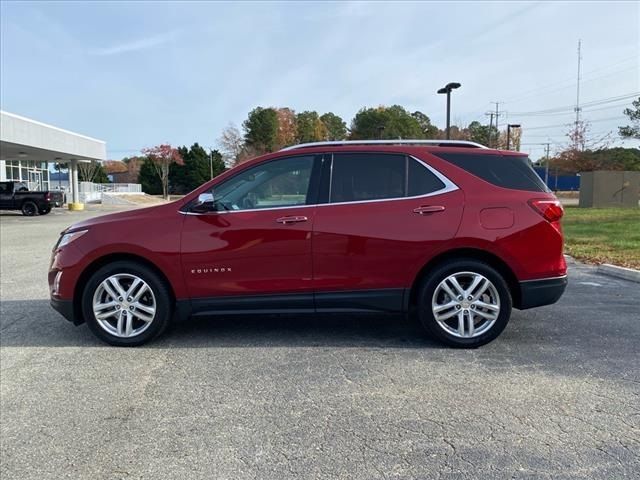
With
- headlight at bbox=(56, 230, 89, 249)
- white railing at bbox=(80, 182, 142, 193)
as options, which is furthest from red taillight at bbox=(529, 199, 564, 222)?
white railing at bbox=(80, 182, 142, 193)

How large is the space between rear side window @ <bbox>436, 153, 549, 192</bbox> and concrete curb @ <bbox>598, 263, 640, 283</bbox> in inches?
165

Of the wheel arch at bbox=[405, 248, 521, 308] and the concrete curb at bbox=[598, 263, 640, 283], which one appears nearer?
the wheel arch at bbox=[405, 248, 521, 308]

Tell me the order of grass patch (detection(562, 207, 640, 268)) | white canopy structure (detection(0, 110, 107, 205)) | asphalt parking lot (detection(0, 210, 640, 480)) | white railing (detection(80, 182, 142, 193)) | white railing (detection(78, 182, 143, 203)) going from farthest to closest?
white railing (detection(80, 182, 142, 193)), white railing (detection(78, 182, 143, 203)), white canopy structure (detection(0, 110, 107, 205)), grass patch (detection(562, 207, 640, 268)), asphalt parking lot (detection(0, 210, 640, 480))

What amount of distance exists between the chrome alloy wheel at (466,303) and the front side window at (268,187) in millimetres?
1513

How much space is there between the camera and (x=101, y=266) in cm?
474

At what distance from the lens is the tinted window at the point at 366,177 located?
15.0 ft

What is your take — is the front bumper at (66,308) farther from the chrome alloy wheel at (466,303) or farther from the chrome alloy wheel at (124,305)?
the chrome alloy wheel at (466,303)

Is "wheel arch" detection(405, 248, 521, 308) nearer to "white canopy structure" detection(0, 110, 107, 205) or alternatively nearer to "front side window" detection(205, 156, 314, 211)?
"front side window" detection(205, 156, 314, 211)

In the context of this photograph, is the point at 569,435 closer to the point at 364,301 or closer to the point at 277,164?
the point at 364,301

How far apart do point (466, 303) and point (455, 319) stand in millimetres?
184

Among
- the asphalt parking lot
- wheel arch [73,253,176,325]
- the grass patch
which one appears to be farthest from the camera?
the grass patch

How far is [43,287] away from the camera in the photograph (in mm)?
7562

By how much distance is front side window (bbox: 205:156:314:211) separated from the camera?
4621 millimetres

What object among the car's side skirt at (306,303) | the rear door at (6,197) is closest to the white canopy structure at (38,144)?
the rear door at (6,197)
